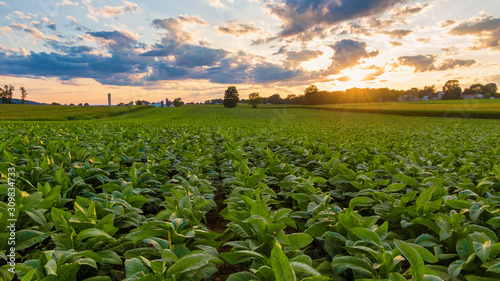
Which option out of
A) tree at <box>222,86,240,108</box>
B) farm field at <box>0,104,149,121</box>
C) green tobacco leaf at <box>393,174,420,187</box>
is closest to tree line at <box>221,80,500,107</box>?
tree at <box>222,86,240,108</box>

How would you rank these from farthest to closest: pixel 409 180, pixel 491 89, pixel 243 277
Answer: pixel 491 89 → pixel 409 180 → pixel 243 277

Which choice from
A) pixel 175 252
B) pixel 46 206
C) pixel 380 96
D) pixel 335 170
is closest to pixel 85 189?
pixel 46 206

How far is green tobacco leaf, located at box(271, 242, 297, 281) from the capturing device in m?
1.48

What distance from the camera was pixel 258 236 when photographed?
2199 mm

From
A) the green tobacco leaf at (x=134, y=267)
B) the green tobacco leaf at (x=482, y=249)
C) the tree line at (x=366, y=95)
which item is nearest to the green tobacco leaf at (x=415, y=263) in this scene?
the green tobacco leaf at (x=482, y=249)

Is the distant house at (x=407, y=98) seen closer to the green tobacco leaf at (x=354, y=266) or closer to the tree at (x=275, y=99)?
the tree at (x=275, y=99)

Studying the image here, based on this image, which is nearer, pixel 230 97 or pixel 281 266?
pixel 281 266

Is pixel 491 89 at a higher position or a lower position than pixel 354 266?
higher

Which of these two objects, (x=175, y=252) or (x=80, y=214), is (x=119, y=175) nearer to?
(x=80, y=214)

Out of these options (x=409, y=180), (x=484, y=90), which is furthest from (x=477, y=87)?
A: (x=409, y=180)

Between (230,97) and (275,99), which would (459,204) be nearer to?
(230,97)

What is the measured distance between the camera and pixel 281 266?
59.4 inches

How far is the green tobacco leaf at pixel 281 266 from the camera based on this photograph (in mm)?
1482

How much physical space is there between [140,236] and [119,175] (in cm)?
241
